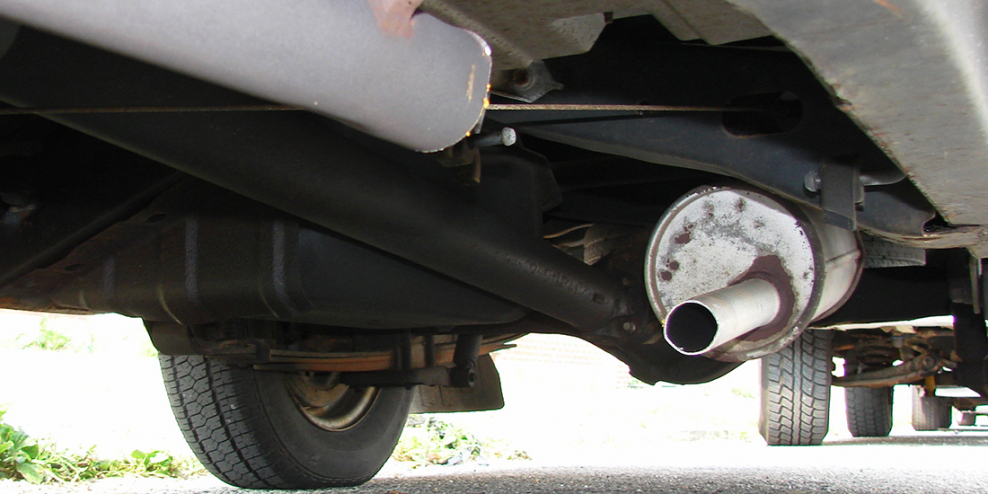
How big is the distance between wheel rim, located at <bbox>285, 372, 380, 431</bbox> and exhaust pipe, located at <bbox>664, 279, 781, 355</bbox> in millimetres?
1337

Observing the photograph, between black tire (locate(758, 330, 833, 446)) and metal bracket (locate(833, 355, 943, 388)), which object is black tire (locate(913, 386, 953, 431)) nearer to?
metal bracket (locate(833, 355, 943, 388))

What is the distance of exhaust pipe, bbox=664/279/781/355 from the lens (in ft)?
3.25

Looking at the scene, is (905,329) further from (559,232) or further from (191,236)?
(191,236)

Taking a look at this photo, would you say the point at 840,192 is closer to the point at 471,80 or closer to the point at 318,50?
the point at 471,80

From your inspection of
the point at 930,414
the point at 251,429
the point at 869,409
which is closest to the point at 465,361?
the point at 251,429

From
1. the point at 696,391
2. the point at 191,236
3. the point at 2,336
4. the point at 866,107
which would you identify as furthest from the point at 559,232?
the point at 696,391

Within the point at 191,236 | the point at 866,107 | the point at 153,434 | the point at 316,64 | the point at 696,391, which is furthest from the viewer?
the point at 696,391

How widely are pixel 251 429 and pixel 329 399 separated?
328 millimetres

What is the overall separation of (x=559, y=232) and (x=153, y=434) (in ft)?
6.90

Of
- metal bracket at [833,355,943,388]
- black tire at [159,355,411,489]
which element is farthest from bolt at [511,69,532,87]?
metal bracket at [833,355,943,388]

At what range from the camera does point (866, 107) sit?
0.67 metres

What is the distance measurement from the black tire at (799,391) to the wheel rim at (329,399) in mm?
2058

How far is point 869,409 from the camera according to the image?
5.12 m

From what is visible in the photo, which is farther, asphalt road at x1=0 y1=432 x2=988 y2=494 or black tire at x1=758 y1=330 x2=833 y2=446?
black tire at x1=758 y1=330 x2=833 y2=446
